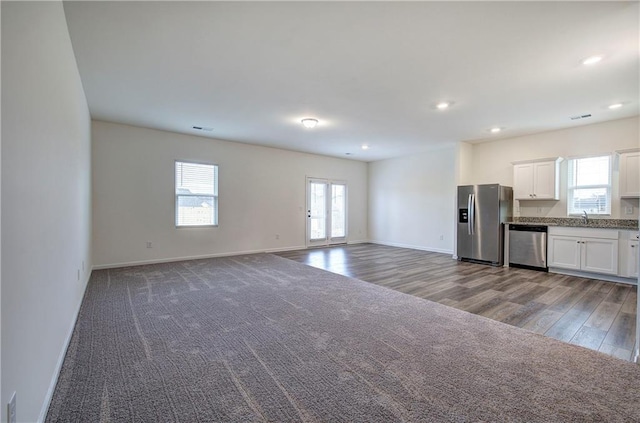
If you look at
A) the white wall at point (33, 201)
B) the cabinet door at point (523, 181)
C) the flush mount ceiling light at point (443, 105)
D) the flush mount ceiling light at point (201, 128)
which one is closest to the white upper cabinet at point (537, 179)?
the cabinet door at point (523, 181)

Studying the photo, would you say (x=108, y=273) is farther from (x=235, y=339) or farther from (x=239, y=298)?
(x=235, y=339)

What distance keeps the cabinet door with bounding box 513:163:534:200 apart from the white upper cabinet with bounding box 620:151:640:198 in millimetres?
1247

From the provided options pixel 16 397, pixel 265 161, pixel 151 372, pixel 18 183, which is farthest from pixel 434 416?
pixel 265 161

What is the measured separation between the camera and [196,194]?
6.20m

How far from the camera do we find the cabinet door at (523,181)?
571 centimetres

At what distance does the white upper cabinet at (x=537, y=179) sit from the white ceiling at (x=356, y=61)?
0.79 meters

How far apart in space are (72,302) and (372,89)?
401 centimetres

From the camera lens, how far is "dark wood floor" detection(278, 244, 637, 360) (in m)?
2.79

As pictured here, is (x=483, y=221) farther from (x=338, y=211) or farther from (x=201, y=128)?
(x=201, y=128)

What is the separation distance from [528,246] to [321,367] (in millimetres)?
5193

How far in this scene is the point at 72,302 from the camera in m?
2.81

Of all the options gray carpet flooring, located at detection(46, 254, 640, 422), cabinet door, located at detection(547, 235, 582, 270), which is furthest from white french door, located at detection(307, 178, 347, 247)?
cabinet door, located at detection(547, 235, 582, 270)

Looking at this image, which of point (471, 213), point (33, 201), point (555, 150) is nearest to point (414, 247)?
point (471, 213)

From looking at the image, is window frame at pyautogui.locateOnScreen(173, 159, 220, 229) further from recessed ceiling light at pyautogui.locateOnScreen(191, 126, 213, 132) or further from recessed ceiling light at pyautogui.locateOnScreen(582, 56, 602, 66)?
recessed ceiling light at pyautogui.locateOnScreen(582, 56, 602, 66)
